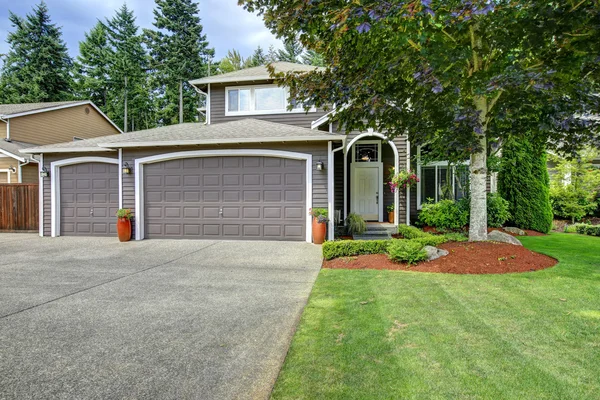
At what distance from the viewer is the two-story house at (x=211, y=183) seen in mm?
8508

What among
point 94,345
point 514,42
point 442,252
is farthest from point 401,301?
point 514,42

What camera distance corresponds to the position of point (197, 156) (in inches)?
352

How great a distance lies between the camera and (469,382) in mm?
2211

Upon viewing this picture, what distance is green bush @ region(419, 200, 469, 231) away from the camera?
9.51 m

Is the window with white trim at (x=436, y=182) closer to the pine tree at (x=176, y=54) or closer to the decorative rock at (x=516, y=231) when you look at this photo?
the decorative rock at (x=516, y=231)

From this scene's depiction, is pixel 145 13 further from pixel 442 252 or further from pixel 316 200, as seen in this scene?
pixel 442 252

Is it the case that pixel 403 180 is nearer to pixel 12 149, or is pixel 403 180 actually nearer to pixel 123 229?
pixel 123 229

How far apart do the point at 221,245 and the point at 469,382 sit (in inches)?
264

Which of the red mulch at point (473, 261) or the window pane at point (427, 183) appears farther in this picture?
the window pane at point (427, 183)

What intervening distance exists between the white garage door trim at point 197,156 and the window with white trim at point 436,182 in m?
4.13

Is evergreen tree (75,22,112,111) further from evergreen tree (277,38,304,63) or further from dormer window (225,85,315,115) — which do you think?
dormer window (225,85,315,115)

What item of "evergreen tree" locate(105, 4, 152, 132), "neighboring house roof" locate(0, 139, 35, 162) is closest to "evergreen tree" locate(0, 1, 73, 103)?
"evergreen tree" locate(105, 4, 152, 132)

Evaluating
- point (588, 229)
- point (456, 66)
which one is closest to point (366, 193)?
point (456, 66)

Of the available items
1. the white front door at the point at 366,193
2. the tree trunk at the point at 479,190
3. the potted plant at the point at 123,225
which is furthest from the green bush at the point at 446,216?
the potted plant at the point at 123,225
